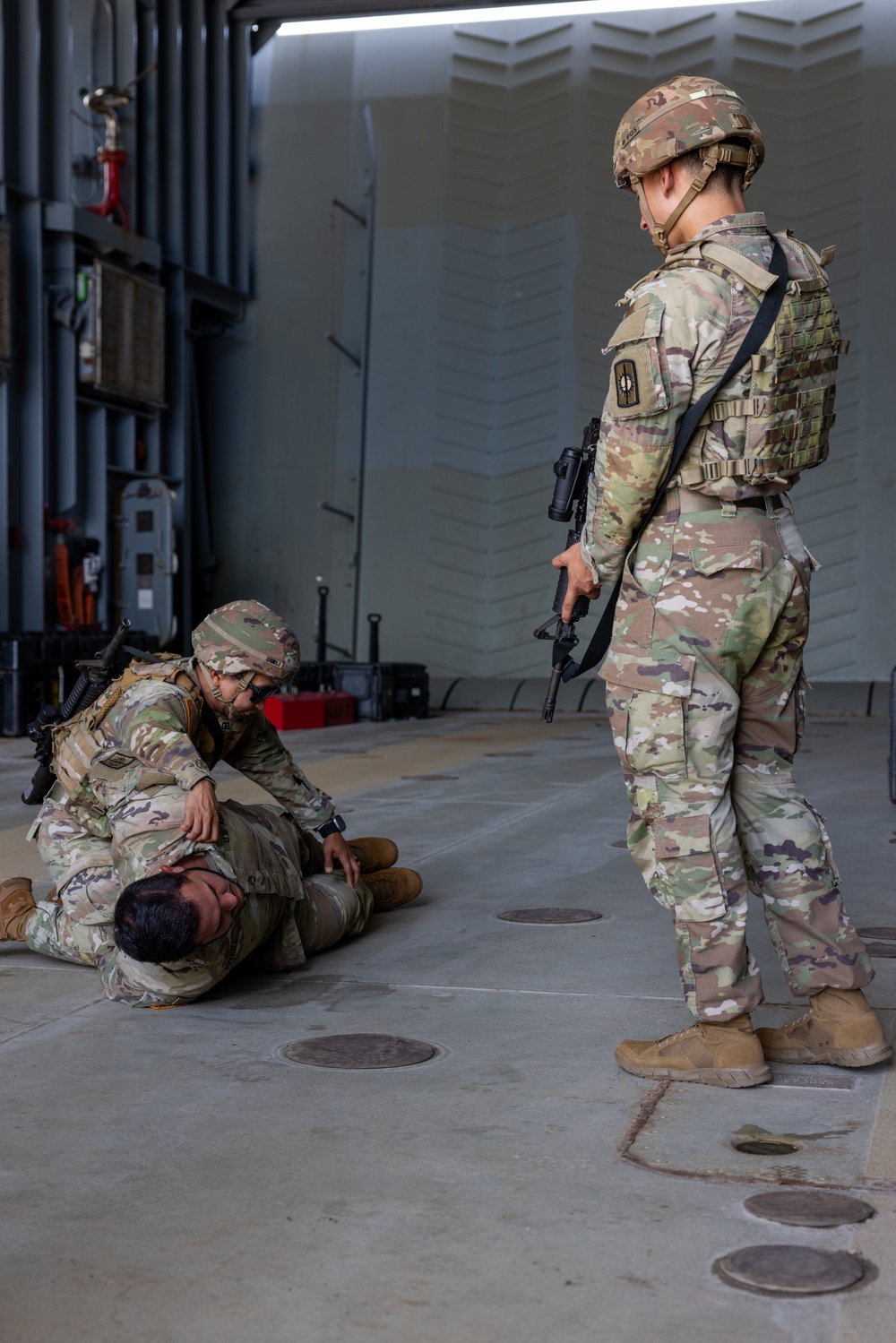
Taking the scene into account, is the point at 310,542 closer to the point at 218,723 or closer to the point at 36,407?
the point at 36,407

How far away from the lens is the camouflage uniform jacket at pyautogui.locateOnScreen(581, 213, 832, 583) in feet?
7.84

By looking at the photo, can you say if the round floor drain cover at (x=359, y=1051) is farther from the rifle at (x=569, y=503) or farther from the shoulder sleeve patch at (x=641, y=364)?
the shoulder sleeve patch at (x=641, y=364)

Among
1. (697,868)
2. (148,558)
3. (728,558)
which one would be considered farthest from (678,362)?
(148,558)

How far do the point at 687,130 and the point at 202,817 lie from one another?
1664mm

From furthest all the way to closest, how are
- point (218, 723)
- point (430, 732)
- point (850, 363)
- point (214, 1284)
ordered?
point (850, 363), point (430, 732), point (218, 723), point (214, 1284)

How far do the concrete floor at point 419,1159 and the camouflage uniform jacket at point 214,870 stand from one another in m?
0.06

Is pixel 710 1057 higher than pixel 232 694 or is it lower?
lower

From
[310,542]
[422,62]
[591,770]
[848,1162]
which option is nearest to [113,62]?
[422,62]

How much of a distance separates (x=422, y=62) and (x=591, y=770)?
9.05 metres

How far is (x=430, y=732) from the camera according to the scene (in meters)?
10.4

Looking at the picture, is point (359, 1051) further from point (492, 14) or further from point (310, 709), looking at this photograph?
point (492, 14)

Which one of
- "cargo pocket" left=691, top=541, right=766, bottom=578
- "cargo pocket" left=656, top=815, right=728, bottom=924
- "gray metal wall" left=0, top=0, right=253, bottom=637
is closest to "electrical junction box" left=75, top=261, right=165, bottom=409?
"gray metal wall" left=0, top=0, right=253, bottom=637

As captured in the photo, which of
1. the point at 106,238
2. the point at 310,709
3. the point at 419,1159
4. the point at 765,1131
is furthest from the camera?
the point at 106,238

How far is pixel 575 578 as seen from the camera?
8.46 feet
